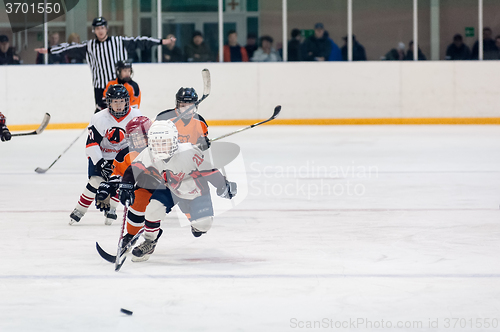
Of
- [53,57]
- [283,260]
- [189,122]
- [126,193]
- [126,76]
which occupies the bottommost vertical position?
[283,260]

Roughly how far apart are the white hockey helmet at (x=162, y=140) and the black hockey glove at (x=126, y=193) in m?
0.19

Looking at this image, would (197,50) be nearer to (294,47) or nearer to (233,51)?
(233,51)

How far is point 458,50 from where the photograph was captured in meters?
13.6

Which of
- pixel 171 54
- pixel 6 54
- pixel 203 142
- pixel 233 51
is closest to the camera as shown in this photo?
pixel 203 142

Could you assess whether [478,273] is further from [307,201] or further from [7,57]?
[7,57]

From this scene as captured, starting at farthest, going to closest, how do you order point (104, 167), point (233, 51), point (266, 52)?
point (266, 52) → point (233, 51) → point (104, 167)

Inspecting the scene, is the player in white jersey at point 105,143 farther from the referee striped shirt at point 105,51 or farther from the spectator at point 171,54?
the spectator at point 171,54

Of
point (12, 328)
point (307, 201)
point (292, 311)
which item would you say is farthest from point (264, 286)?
point (307, 201)

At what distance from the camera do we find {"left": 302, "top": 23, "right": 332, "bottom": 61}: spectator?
44.3 feet

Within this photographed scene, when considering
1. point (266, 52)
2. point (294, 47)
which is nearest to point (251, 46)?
point (266, 52)

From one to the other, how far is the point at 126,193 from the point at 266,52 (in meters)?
10.2

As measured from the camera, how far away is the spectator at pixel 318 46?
13.5 metres

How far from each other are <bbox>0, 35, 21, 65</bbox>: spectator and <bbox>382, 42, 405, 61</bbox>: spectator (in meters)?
6.26

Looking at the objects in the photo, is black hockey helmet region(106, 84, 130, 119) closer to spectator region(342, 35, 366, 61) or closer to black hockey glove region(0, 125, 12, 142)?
black hockey glove region(0, 125, 12, 142)
